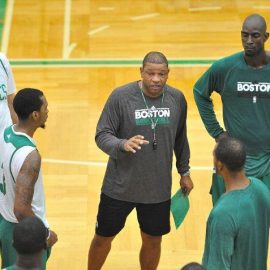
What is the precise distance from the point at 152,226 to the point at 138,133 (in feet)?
2.66

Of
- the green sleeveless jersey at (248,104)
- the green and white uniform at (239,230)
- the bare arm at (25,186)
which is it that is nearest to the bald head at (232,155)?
the green and white uniform at (239,230)

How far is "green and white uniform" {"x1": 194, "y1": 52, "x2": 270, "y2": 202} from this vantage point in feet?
19.5

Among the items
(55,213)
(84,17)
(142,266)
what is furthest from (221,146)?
(84,17)

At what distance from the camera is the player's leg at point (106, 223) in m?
6.09

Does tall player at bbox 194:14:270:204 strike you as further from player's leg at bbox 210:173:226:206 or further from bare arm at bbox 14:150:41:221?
bare arm at bbox 14:150:41:221

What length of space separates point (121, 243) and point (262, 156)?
1928 mm

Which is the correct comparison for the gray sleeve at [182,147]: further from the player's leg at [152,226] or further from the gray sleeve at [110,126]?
the gray sleeve at [110,126]

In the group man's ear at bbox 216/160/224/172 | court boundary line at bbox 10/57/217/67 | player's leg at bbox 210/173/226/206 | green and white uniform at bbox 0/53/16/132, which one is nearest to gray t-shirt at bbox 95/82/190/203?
player's leg at bbox 210/173/226/206

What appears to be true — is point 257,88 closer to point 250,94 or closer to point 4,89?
point 250,94

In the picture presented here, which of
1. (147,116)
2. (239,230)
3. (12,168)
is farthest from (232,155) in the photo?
(12,168)

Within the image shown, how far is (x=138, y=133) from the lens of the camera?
5.87 meters

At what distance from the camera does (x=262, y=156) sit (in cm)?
603

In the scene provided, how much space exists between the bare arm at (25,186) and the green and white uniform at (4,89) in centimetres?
162

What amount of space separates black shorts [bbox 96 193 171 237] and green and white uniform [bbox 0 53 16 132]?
3.65 feet
